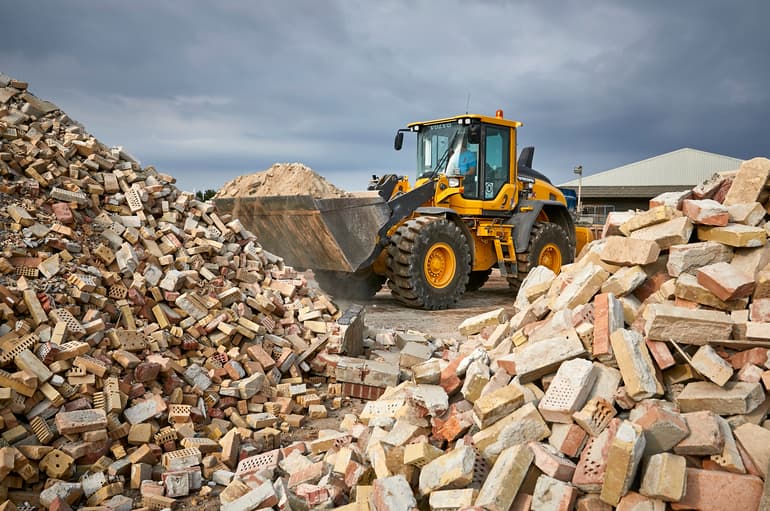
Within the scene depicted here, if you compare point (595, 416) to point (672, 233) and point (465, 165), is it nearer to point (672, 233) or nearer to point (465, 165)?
point (672, 233)

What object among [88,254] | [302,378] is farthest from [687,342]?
[88,254]

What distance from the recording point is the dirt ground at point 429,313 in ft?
28.4

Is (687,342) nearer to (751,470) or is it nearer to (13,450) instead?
(751,470)

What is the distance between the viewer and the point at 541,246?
434 inches

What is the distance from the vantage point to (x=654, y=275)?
4.50 meters

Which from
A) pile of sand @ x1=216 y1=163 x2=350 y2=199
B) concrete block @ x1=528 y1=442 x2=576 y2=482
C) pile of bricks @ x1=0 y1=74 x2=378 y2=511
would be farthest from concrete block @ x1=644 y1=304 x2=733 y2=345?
pile of sand @ x1=216 y1=163 x2=350 y2=199

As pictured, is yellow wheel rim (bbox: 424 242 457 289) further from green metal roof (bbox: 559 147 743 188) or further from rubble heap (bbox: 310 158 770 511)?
green metal roof (bbox: 559 147 743 188)

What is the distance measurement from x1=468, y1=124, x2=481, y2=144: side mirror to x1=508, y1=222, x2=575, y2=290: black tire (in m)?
2.30

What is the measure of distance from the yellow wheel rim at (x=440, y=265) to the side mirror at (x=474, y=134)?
1.71 m

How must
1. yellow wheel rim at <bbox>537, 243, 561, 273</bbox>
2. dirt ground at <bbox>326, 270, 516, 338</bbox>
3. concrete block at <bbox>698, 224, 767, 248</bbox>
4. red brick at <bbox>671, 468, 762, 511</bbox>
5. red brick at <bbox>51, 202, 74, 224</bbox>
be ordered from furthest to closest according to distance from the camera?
1. yellow wheel rim at <bbox>537, 243, 561, 273</bbox>
2. dirt ground at <bbox>326, 270, 516, 338</bbox>
3. red brick at <bbox>51, 202, 74, 224</bbox>
4. concrete block at <bbox>698, 224, 767, 248</bbox>
5. red brick at <bbox>671, 468, 762, 511</bbox>

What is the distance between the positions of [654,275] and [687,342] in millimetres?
890

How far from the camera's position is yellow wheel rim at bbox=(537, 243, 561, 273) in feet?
37.3

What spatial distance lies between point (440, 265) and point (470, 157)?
1.95m

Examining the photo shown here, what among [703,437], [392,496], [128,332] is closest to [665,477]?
[703,437]
